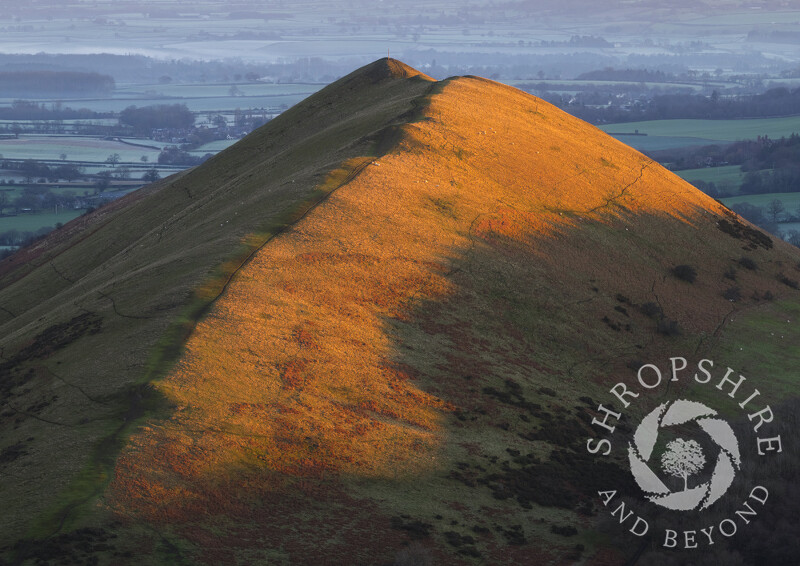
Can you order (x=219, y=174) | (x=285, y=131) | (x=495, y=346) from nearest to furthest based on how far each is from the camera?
(x=495, y=346) < (x=219, y=174) < (x=285, y=131)

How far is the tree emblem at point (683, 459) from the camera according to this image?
3731 cm

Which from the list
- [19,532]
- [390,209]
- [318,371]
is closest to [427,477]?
[318,371]

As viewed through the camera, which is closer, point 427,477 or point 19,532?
point 19,532

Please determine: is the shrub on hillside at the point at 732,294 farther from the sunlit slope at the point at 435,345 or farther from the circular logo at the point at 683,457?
the circular logo at the point at 683,457

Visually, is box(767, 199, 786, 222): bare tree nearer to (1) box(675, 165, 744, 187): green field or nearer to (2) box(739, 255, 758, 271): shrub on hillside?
(1) box(675, 165, 744, 187): green field

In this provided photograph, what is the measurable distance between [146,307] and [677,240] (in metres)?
41.8

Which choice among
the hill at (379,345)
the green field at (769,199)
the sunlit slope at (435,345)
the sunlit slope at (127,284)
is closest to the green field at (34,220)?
the sunlit slope at (127,284)

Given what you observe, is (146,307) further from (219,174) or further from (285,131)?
(285,131)

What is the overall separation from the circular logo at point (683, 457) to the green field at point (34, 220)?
138277mm

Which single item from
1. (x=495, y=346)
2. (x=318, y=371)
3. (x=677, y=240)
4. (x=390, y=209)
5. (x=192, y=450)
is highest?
(x=677, y=240)

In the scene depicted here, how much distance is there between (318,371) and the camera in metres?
40.0

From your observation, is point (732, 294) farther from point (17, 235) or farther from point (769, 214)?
point (17, 235)

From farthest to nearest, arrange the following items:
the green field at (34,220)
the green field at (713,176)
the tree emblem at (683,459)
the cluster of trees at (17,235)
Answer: the green field at (713,176)
the green field at (34,220)
the cluster of trees at (17,235)
the tree emblem at (683,459)

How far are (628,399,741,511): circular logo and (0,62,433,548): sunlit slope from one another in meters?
20.8
